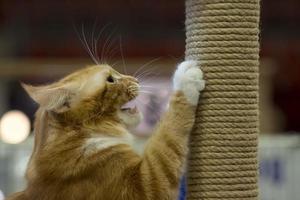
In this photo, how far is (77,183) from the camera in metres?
1.28

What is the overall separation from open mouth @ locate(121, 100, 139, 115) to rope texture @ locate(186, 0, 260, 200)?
0.22 m

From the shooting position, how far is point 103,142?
1349mm

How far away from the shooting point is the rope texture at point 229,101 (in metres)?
1.25

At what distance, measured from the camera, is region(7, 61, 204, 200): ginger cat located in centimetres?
125

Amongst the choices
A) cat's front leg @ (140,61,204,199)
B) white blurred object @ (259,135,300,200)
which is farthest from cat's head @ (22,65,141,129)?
white blurred object @ (259,135,300,200)

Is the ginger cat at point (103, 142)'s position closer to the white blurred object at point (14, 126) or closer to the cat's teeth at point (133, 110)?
the cat's teeth at point (133, 110)

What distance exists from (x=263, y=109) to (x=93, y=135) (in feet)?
10.4

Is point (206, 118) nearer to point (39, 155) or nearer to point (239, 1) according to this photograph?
point (239, 1)

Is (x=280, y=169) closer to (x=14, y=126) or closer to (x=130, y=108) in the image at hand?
(x=130, y=108)

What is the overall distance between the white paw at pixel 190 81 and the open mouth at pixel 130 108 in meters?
0.16

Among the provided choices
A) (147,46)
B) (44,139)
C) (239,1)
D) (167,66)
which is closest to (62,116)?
(44,139)

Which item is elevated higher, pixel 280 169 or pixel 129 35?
pixel 129 35

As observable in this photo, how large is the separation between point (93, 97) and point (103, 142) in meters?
0.10

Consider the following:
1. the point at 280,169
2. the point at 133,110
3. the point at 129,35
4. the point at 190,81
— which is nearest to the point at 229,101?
the point at 190,81
